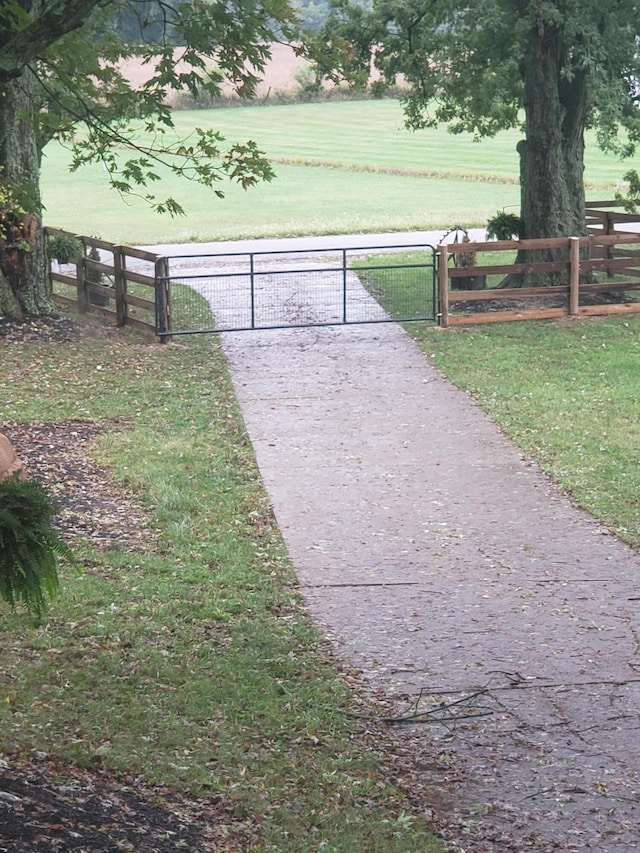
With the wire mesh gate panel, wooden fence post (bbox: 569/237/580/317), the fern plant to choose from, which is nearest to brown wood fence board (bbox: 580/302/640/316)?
wooden fence post (bbox: 569/237/580/317)

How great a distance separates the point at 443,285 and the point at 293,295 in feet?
15.3

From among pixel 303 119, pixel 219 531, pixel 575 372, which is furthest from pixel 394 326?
pixel 303 119

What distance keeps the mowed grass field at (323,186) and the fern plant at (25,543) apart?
27.6 m

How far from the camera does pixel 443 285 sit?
18734 mm

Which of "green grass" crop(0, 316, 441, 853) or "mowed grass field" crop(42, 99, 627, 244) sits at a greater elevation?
"mowed grass field" crop(42, 99, 627, 244)

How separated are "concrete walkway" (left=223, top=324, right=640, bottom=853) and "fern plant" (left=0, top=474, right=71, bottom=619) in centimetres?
225

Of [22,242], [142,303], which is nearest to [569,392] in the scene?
[142,303]

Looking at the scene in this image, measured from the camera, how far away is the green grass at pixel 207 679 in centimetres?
570

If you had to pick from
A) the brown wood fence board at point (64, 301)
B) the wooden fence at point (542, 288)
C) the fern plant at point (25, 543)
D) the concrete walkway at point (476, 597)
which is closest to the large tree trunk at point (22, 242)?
the brown wood fence board at point (64, 301)

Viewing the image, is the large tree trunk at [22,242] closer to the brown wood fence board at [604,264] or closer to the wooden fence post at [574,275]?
the wooden fence post at [574,275]

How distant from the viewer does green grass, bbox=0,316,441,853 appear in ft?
18.7

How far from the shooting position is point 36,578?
5.28 meters

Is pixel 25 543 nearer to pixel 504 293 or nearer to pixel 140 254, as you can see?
pixel 140 254

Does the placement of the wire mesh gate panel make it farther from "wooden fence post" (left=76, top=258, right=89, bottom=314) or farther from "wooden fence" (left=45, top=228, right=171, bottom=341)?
"wooden fence post" (left=76, top=258, right=89, bottom=314)
